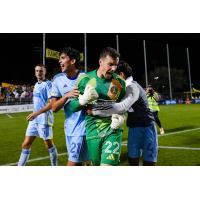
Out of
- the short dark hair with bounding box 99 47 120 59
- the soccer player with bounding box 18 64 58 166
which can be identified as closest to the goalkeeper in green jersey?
the short dark hair with bounding box 99 47 120 59

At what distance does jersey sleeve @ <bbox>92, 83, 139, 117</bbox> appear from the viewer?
393cm

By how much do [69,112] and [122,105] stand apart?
715mm

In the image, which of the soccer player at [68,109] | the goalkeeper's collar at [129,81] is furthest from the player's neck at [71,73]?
the goalkeeper's collar at [129,81]

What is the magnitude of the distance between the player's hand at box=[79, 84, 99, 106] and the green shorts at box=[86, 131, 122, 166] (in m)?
0.45

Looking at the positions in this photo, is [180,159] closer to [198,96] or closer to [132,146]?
[132,146]

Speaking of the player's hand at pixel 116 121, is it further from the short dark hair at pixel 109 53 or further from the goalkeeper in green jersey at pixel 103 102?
the short dark hair at pixel 109 53

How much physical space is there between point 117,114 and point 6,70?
1764 cm

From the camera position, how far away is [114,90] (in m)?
4.00

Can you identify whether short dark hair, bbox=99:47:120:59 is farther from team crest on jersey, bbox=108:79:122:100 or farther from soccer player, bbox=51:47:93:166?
soccer player, bbox=51:47:93:166

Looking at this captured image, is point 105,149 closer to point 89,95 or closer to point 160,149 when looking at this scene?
point 89,95

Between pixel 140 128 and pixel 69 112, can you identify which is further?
pixel 140 128

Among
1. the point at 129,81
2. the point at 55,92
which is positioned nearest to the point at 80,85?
the point at 55,92

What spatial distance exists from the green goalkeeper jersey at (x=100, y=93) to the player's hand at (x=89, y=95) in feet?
0.25

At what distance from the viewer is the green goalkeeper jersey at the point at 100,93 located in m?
3.87
